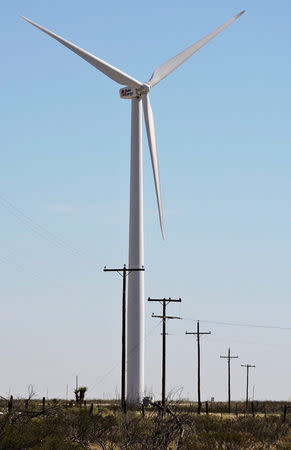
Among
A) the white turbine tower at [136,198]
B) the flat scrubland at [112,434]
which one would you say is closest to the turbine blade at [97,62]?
the white turbine tower at [136,198]

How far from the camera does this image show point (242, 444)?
34.4 meters

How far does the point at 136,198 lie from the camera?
72.0 m

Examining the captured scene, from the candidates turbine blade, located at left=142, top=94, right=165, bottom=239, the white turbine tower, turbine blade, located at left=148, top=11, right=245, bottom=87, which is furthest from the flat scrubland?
turbine blade, located at left=148, top=11, right=245, bottom=87

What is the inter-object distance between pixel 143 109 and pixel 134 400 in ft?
76.3

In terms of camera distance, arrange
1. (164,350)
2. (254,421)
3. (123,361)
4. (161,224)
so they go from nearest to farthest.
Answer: (254,421), (123,361), (161,224), (164,350)

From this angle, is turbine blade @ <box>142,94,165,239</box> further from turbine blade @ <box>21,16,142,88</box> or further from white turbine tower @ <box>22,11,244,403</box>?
turbine blade @ <box>21,16,142,88</box>

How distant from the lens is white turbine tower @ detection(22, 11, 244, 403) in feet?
232

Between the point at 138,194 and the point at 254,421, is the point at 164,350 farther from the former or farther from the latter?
the point at 254,421

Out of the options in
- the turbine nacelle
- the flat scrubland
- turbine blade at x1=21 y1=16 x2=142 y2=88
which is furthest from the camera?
the turbine nacelle

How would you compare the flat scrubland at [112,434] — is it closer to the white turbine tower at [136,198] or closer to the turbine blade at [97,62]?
the white turbine tower at [136,198]

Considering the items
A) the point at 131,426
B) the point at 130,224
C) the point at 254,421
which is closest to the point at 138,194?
the point at 130,224

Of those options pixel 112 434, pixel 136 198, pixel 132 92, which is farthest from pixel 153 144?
pixel 112 434

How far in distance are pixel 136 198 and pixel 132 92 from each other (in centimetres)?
898

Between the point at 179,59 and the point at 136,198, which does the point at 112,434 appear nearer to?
the point at 136,198
